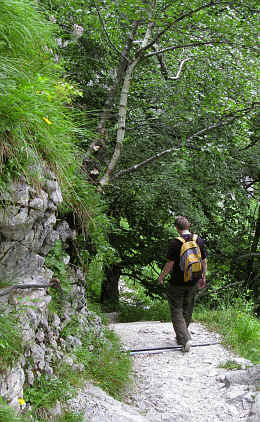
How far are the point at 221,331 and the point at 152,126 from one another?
4.11 m

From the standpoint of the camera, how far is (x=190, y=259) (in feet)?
20.8

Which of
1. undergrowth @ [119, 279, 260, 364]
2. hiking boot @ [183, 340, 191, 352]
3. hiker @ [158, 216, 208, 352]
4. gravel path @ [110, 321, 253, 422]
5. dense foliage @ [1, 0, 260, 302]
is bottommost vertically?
gravel path @ [110, 321, 253, 422]

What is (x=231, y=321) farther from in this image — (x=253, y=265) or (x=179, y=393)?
(x=253, y=265)

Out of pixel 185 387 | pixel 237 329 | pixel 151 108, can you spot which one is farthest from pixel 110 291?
pixel 185 387

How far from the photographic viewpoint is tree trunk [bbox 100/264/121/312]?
11562 mm

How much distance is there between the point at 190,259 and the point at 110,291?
5.81 metres

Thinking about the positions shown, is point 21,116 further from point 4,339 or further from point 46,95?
point 4,339

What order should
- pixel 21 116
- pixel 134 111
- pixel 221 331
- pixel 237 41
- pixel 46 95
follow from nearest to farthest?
pixel 21 116 < pixel 46 95 < pixel 237 41 < pixel 221 331 < pixel 134 111

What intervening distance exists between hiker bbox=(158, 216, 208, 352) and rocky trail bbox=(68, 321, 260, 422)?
1.49 ft

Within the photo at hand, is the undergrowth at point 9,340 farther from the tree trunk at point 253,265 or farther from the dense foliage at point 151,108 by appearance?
the tree trunk at point 253,265

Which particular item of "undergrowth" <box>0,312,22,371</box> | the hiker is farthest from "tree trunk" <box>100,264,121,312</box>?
"undergrowth" <box>0,312,22,371</box>

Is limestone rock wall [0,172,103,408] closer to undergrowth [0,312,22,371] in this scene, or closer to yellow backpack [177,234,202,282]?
undergrowth [0,312,22,371]

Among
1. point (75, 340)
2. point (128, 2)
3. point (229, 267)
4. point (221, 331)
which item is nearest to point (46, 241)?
point (75, 340)

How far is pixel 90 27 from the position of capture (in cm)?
755
